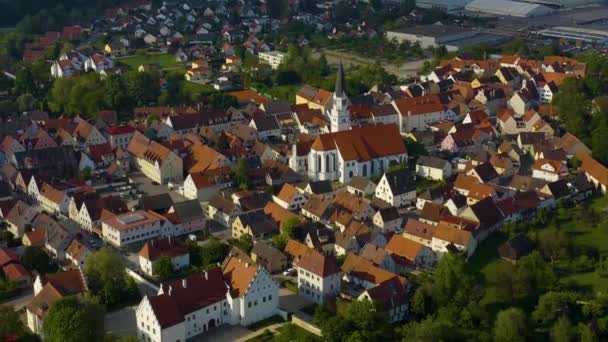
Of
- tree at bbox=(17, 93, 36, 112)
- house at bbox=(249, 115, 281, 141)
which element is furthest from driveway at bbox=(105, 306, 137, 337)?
tree at bbox=(17, 93, 36, 112)

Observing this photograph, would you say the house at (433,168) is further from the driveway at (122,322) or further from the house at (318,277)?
the driveway at (122,322)

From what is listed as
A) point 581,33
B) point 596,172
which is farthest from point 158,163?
point 581,33

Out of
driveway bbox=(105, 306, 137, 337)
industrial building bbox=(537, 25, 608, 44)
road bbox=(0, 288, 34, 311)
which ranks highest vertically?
industrial building bbox=(537, 25, 608, 44)

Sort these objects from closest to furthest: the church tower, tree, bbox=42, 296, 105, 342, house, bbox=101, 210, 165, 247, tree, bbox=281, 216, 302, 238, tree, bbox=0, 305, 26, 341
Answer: tree, bbox=42, 296, 105, 342, tree, bbox=0, 305, 26, 341, tree, bbox=281, 216, 302, 238, house, bbox=101, 210, 165, 247, the church tower

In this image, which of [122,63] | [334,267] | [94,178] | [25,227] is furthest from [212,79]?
[334,267]

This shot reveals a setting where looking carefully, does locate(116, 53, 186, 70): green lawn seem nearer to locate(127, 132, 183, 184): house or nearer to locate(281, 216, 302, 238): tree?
locate(127, 132, 183, 184): house

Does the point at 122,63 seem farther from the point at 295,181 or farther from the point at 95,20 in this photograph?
the point at 295,181
